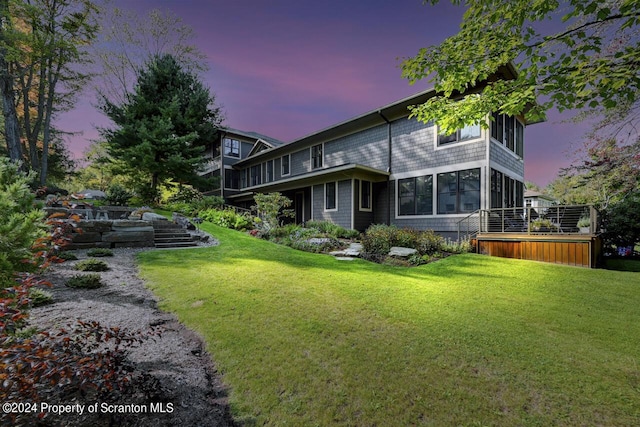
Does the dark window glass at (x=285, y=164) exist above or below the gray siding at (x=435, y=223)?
above

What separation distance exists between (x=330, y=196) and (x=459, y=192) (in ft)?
20.7

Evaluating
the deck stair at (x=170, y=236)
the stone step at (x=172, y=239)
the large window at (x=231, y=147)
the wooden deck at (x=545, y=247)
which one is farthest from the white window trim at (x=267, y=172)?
the wooden deck at (x=545, y=247)

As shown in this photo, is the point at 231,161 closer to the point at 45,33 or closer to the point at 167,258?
the point at 45,33

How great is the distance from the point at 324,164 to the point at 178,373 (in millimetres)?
14832

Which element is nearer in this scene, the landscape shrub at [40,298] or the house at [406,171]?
Answer: the landscape shrub at [40,298]

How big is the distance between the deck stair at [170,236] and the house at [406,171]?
22.8ft

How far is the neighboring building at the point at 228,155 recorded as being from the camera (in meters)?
22.7

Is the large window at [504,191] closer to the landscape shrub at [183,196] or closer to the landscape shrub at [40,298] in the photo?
the landscape shrub at [40,298]

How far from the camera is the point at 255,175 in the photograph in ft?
71.6

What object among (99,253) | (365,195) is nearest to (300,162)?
(365,195)

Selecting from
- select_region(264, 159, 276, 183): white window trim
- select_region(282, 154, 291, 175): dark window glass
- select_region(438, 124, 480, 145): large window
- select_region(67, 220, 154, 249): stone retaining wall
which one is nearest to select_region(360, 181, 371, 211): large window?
select_region(438, 124, 480, 145): large window

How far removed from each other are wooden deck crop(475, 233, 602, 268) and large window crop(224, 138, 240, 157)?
20237 mm

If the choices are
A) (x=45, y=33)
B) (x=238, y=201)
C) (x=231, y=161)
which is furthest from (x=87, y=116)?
(x=238, y=201)

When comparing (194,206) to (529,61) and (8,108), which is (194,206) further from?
(529,61)
